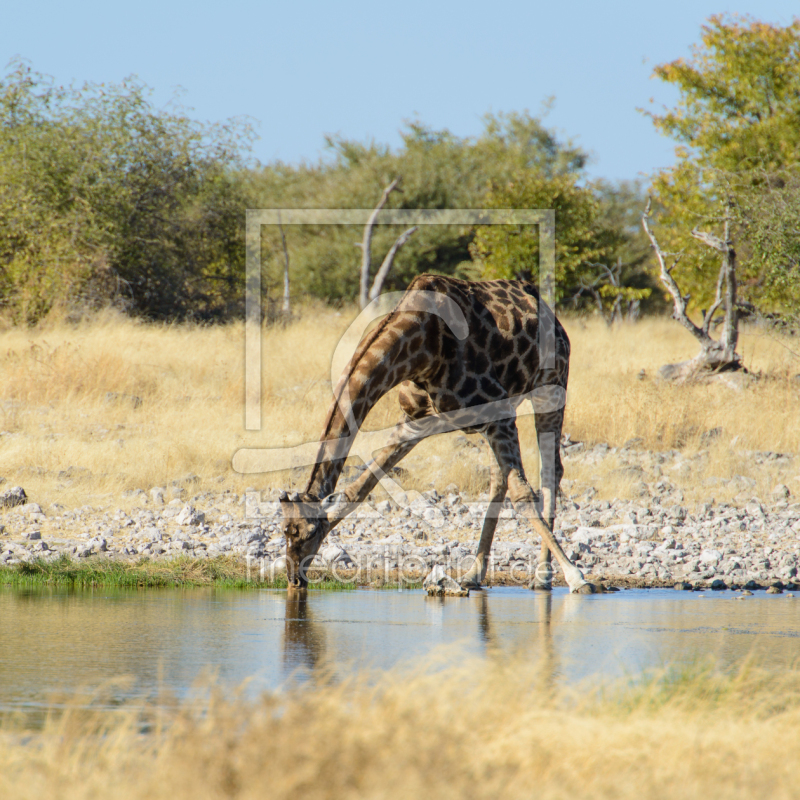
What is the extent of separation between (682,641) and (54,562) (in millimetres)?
4320

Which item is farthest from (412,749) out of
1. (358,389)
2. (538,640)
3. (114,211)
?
(114,211)

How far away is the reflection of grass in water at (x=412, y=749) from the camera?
2.61m

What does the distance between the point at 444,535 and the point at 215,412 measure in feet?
16.2

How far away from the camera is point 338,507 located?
20.3 feet

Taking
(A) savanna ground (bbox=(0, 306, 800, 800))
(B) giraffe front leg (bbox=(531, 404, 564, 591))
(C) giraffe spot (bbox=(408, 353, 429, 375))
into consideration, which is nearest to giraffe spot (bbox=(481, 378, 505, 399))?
(C) giraffe spot (bbox=(408, 353, 429, 375))

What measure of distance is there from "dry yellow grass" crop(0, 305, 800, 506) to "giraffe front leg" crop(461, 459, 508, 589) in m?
3.03

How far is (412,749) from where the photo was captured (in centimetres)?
274

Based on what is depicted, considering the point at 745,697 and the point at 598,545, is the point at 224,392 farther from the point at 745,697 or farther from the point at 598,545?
the point at 745,697

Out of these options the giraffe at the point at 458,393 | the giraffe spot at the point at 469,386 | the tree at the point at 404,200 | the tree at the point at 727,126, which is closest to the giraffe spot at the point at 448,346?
the giraffe at the point at 458,393

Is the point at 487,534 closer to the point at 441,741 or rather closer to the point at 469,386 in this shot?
the point at 469,386

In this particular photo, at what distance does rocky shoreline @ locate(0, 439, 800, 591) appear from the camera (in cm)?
747

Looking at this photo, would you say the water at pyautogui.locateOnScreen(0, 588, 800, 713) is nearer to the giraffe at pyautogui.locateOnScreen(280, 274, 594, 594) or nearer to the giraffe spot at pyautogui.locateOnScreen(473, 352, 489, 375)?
the giraffe at pyautogui.locateOnScreen(280, 274, 594, 594)

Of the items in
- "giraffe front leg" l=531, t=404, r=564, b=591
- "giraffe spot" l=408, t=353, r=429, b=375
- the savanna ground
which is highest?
"giraffe spot" l=408, t=353, r=429, b=375

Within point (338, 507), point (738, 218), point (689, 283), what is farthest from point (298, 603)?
point (689, 283)
